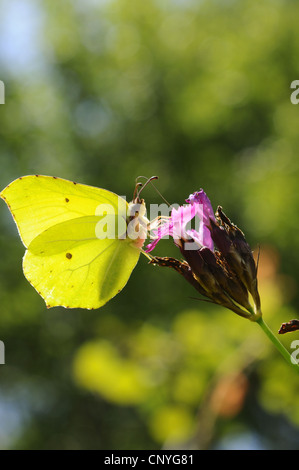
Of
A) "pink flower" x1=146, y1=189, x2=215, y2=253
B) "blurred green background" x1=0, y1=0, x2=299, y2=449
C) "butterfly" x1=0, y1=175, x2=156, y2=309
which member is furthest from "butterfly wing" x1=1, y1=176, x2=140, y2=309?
"blurred green background" x1=0, y1=0, x2=299, y2=449

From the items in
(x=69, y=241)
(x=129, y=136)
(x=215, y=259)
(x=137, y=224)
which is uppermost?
(x=215, y=259)

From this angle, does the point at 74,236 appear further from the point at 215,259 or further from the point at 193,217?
the point at 215,259

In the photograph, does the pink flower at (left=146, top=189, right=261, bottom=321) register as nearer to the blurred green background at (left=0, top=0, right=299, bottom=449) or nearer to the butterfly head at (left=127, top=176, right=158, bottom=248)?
the butterfly head at (left=127, top=176, right=158, bottom=248)

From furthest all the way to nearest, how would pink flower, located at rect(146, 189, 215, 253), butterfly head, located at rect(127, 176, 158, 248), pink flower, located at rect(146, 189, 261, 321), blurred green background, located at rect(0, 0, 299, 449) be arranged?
blurred green background, located at rect(0, 0, 299, 449), butterfly head, located at rect(127, 176, 158, 248), pink flower, located at rect(146, 189, 215, 253), pink flower, located at rect(146, 189, 261, 321)

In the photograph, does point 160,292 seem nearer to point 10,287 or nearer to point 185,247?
point 10,287

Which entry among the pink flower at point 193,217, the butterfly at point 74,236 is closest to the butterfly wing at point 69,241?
the butterfly at point 74,236

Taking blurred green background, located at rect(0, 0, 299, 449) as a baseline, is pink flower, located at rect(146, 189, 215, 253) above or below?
above

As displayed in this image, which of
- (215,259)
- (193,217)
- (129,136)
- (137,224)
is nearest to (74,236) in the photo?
(137,224)
